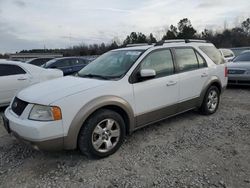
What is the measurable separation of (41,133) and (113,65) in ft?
6.14

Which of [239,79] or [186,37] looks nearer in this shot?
[239,79]

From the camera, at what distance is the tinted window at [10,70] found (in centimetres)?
658

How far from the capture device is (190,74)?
16.8 ft

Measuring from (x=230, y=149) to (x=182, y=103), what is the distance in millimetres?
1321

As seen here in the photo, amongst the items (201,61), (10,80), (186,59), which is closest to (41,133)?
(186,59)

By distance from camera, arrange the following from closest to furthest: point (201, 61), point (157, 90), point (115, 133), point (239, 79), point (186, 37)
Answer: point (115, 133)
point (157, 90)
point (201, 61)
point (239, 79)
point (186, 37)

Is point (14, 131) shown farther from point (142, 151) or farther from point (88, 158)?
point (142, 151)

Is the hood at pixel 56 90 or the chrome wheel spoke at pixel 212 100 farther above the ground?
the hood at pixel 56 90

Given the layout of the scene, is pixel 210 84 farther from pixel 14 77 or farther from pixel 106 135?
pixel 14 77

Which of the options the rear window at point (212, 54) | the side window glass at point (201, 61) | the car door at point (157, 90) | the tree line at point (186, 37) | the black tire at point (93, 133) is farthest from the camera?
the tree line at point (186, 37)

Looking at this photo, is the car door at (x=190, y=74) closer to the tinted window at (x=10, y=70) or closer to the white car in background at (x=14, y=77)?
the white car in background at (x=14, y=77)

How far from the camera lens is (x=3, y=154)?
4.04 meters

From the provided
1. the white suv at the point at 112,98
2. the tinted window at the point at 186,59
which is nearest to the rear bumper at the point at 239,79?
the white suv at the point at 112,98

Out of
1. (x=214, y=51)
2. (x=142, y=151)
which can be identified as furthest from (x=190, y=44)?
(x=142, y=151)
